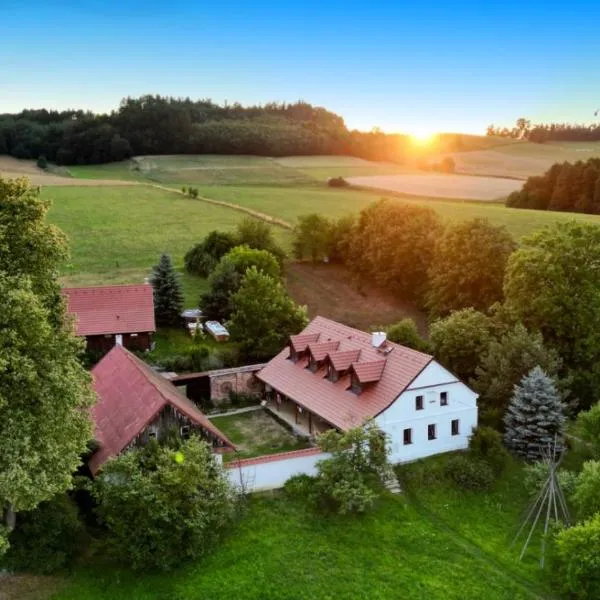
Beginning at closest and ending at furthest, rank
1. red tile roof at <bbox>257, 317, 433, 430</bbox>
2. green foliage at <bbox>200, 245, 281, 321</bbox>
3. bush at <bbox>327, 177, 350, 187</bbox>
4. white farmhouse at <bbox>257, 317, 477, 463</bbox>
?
white farmhouse at <bbox>257, 317, 477, 463</bbox>
red tile roof at <bbox>257, 317, 433, 430</bbox>
green foliage at <bbox>200, 245, 281, 321</bbox>
bush at <bbox>327, 177, 350, 187</bbox>

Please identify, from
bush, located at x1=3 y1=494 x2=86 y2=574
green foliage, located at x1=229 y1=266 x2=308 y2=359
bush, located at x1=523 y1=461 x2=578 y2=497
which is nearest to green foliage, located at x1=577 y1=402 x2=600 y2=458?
bush, located at x1=523 y1=461 x2=578 y2=497

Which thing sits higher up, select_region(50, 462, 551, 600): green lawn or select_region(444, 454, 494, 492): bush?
select_region(444, 454, 494, 492): bush

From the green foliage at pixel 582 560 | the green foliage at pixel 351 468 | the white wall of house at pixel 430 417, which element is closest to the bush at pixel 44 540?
the green foliage at pixel 351 468

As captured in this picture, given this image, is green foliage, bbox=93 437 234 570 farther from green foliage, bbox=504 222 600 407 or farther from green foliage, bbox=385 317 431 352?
green foliage, bbox=504 222 600 407

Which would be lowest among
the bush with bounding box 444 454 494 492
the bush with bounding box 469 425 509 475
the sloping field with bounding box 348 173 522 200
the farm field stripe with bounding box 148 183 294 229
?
the bush with bounding box 444 454 494 492

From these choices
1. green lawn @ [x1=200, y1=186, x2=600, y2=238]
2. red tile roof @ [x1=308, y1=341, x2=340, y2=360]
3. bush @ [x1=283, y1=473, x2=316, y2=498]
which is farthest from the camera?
green lawn @ [x1=200, y1=186, x2=600, y2=238]

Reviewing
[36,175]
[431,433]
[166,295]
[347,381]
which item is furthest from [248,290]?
[36,175]

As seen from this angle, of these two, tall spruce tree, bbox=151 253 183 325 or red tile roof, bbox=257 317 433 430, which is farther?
tall spruce tree, bbox=151 253 183 325
